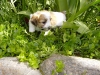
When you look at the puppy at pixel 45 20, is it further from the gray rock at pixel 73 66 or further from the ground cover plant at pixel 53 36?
the gray rock at pixel 73 66

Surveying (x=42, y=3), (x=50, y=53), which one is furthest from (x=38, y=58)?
(x=42, y=3)

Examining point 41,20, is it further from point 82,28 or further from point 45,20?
point 82,28

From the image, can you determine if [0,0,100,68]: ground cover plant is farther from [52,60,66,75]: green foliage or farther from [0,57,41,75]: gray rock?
[52,60,66,75]: green foliage

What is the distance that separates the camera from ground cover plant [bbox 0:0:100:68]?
105 inches

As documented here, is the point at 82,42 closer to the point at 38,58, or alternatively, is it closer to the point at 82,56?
the point at 82,56

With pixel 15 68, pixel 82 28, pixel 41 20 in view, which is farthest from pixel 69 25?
pixel 15 68

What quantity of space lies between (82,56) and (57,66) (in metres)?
0.50

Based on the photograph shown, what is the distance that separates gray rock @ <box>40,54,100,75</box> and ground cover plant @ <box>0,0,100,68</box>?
108mm

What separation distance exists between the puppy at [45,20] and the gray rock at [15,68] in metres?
0.51

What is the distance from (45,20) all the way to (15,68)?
2.14 ft

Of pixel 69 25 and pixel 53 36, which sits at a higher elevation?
pixel 69 25

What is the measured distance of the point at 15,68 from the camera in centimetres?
248

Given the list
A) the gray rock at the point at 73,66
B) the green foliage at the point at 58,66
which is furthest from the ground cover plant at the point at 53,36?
the green foliage at the point at 58,66

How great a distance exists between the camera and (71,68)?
243cm
